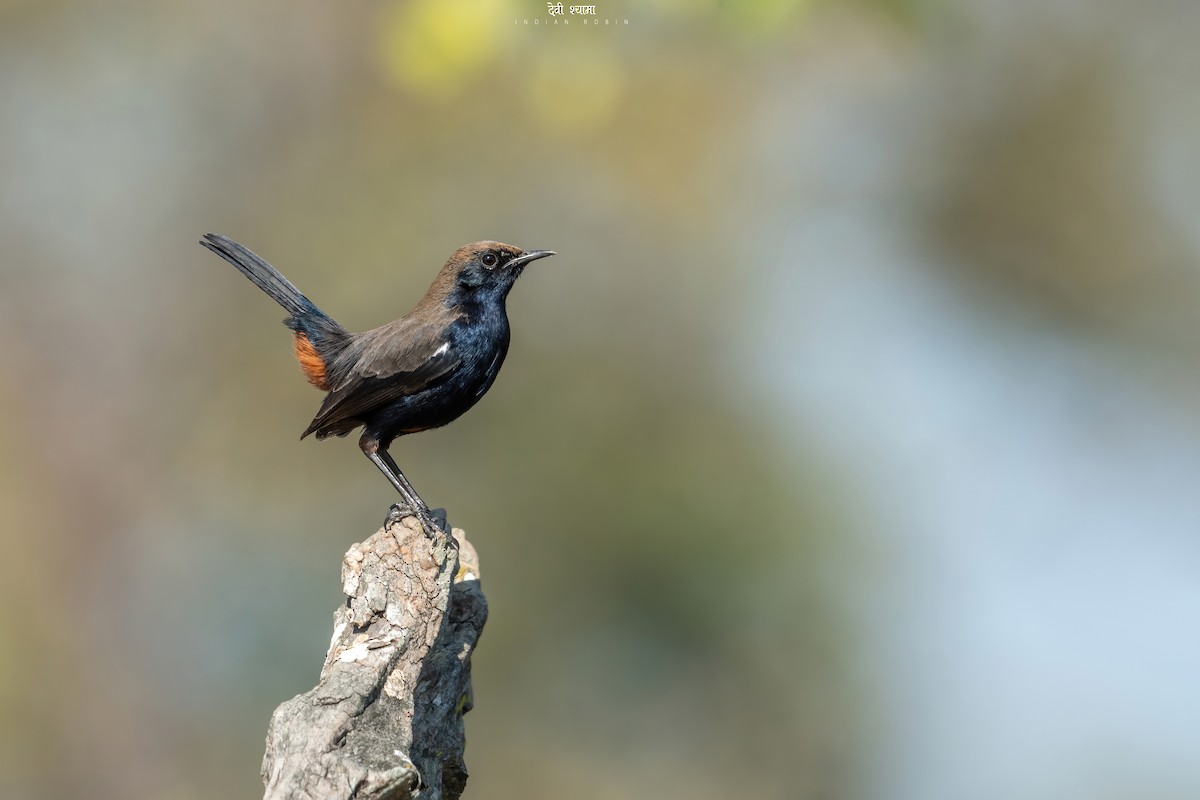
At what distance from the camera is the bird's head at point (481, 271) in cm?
602

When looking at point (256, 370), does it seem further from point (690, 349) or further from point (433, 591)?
point (433, 591)

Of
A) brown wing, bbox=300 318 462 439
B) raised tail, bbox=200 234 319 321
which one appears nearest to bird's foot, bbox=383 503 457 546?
brown wing, bbox=300 318 462 439

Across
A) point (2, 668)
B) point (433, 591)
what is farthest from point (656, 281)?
point (433, 591)

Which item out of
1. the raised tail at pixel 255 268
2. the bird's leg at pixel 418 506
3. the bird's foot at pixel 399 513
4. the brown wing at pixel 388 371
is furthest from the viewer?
the raised tail at pixel 255 268

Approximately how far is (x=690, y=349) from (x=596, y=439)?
6.40 ft

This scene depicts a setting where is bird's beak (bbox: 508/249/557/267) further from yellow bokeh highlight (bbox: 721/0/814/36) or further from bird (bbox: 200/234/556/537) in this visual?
yellow bokeh highlight (bbox: 721/0/814/36)

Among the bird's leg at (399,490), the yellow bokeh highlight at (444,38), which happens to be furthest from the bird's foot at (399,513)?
the yellow bokeh highlight at (444,38)

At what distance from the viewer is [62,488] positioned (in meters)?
15.4

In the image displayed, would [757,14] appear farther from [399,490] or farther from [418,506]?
[399,490]

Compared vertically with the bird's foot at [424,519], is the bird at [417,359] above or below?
above

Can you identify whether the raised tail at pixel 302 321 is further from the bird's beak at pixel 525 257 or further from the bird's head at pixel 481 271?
the bird's beak at pixel 525 257

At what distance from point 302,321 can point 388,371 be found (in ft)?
2.68

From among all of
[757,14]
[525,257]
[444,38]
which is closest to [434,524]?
[525,257]

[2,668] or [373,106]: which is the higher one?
[373,106]
